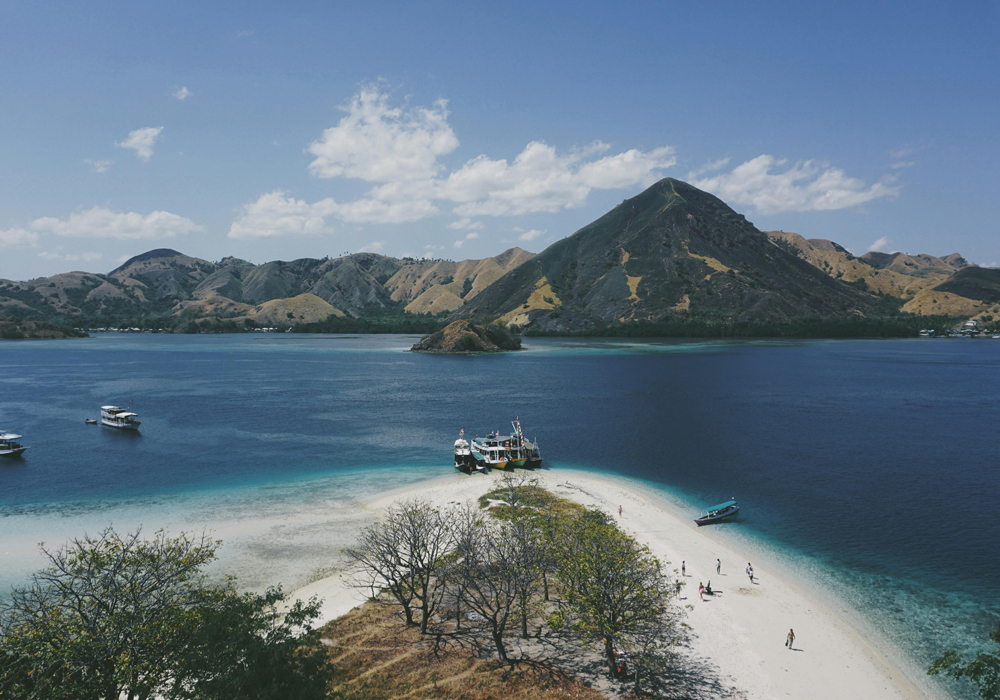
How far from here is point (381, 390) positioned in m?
140

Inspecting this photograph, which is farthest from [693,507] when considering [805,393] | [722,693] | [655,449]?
[805,393]

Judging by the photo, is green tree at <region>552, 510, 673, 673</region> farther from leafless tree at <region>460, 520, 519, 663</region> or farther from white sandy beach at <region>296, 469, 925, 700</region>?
white sandy beach at <region>296, 469, 925, 700</region>

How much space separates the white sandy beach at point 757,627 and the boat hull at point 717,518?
912 millimetres

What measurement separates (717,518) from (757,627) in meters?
20.4

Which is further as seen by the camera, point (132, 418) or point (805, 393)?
point (805, 393)

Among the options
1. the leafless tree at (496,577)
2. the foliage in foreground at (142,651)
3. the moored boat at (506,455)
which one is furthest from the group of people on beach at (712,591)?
the moored boat at (506,455)

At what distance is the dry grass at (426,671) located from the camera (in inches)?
1042

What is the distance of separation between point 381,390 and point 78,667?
401 ft

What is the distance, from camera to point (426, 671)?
92.5 ft

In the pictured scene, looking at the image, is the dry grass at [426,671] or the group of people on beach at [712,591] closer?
the dry grass at [426,671]

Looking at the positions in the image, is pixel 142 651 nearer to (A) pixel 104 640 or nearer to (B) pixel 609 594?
(A) pixel 104 640

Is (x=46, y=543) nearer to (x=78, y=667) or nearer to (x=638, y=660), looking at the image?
(x=78, y=667)

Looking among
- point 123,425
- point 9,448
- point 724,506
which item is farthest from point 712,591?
point 123,425

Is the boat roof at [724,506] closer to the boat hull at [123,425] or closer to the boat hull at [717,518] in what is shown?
the boat hull at [717,518]
